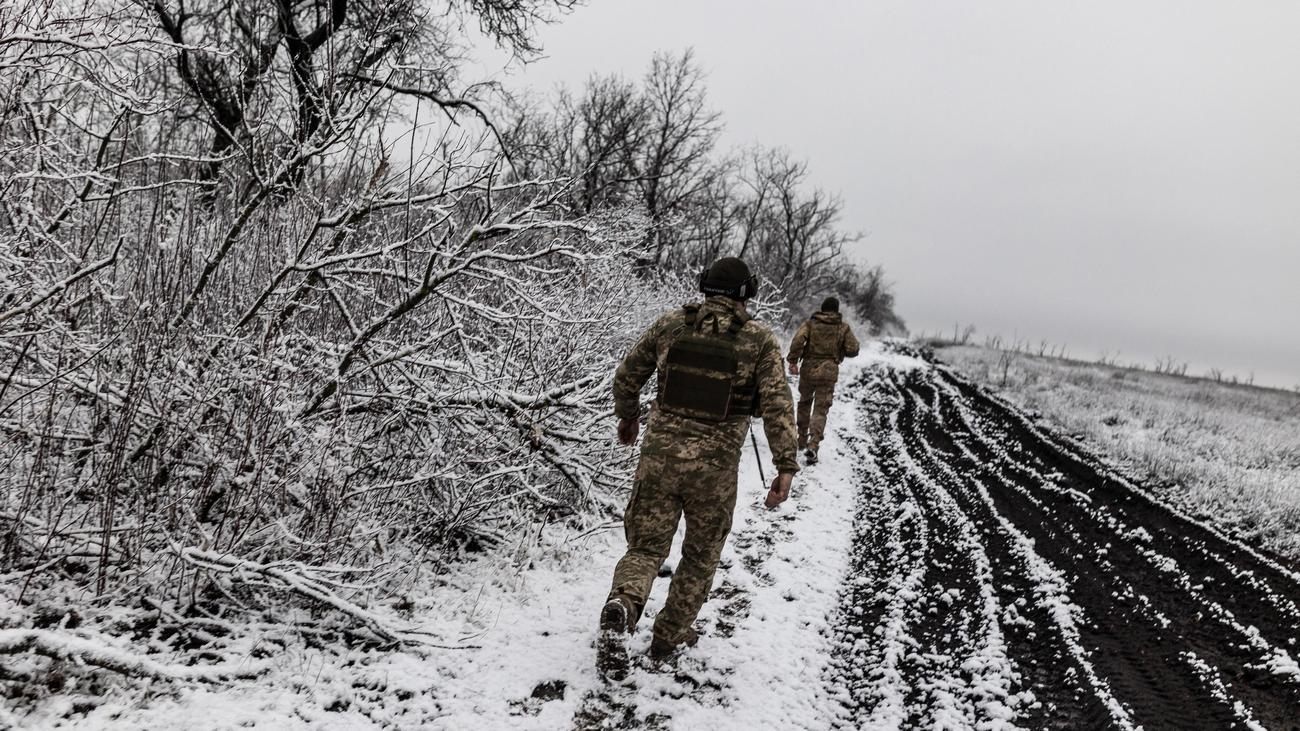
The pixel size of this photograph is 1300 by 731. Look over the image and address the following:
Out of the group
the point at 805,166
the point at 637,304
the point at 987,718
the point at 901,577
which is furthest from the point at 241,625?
the point at 805,166

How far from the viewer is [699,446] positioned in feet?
11.1

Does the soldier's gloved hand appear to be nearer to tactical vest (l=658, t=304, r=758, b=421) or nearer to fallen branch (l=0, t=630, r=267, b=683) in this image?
tactical vest (l=658, t=304, r=758, b=421)

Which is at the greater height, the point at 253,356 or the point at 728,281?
the point at 728,281

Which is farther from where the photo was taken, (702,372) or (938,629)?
(938,629)

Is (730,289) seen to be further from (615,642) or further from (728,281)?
(615,642)

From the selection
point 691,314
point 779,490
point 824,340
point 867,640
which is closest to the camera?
point 779,490

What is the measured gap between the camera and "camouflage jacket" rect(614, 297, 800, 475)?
11.1ft

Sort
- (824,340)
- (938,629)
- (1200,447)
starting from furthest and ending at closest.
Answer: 1. (1200,447)
2. (824,340)
3. (938,629)

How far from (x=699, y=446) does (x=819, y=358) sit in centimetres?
532

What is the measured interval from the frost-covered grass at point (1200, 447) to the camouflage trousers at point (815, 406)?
388 centimetres

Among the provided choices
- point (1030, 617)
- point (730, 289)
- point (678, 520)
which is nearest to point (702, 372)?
point (730, 289)

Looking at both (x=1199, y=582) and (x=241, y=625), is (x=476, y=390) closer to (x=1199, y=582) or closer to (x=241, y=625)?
(x=241, y=625)

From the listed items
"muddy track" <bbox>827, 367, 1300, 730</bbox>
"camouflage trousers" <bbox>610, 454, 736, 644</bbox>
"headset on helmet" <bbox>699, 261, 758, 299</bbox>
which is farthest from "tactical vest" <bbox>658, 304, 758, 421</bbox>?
"muddy track" <bbox>827, 367, 1300, 730</bbox>

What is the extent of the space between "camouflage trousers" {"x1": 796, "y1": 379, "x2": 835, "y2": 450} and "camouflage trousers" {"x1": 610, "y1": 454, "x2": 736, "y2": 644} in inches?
202
